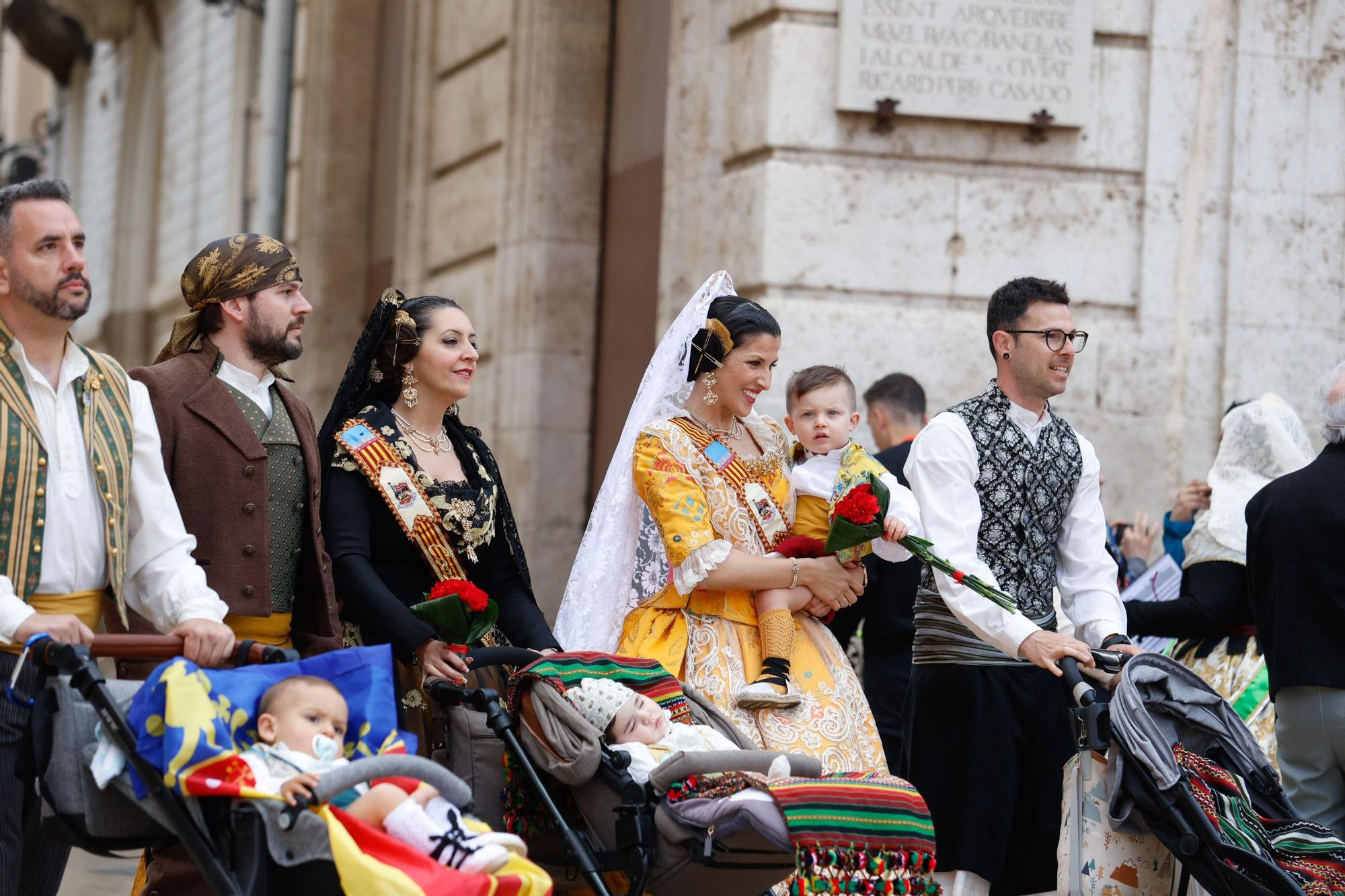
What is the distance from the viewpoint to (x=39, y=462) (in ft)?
15.0

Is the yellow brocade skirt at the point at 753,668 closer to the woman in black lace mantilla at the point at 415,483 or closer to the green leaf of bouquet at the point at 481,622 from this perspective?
the woman in black lace mantilla at the point at 415,483

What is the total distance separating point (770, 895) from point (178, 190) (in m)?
17.1

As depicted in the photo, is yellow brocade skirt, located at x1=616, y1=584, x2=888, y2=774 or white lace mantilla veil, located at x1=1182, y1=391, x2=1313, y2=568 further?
white lace mantilla veil, located at x1=1182, y1=391, x2=1313, y2=568

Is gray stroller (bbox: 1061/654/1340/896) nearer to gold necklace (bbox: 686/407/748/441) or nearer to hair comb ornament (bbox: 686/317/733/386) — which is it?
gold necklace (bbox: 686/407/748/441)

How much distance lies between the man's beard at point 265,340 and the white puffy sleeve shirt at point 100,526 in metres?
0.61

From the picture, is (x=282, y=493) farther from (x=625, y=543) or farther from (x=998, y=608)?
(x=998, y=608)

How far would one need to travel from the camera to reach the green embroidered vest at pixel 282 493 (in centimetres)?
542

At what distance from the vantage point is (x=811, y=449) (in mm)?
6188

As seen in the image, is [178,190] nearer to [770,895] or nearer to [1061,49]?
[1061,49]

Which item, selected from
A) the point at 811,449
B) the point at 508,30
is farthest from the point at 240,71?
the point at 811,449

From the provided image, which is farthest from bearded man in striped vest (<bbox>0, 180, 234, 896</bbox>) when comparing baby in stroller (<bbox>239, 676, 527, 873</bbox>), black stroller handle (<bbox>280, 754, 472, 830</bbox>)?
black stroller handle (<bbox>280, 754, 472, 830</bbox>)

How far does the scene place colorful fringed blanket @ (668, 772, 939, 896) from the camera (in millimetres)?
4609

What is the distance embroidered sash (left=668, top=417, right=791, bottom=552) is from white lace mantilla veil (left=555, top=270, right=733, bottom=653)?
0.52ft

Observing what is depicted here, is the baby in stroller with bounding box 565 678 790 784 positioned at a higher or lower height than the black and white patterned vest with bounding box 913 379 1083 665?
lower
